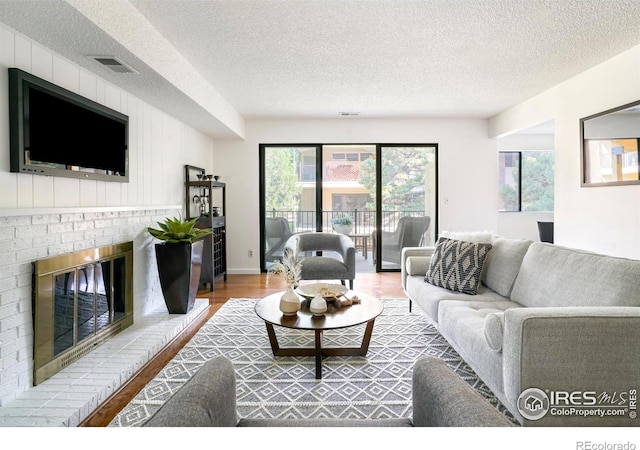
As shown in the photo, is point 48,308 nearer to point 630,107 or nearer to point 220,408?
point 220,408

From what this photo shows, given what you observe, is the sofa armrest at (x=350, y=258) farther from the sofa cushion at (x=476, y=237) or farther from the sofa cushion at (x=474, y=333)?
the sofa cushion at (x=474, y=333)

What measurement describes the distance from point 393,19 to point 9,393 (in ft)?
11.0

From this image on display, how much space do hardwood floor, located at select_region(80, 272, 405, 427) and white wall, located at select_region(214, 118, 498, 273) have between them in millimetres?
904

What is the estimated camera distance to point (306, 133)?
17.9 feet

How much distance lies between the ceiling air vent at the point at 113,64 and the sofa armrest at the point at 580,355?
9.60 feet

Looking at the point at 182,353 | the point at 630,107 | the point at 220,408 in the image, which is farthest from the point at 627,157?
the point at 182,353

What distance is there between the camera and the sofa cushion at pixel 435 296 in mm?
2586

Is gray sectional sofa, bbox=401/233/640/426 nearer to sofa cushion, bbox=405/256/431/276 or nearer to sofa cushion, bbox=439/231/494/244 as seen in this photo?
sofa cushion, bbox=439/231/494/244

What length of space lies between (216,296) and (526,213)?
587 centimetres

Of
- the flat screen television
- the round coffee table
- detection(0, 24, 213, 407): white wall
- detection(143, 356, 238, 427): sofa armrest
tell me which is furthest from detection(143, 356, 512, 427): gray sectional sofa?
the flat screen television

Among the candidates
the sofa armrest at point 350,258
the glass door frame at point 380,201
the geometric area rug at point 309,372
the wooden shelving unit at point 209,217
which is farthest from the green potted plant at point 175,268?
the glass door frame at point 380,201

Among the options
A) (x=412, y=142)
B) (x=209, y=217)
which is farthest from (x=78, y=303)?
(x=412, y=142)

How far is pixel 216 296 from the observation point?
4246 mm

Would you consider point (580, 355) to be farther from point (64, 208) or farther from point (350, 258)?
point (64, 208)
